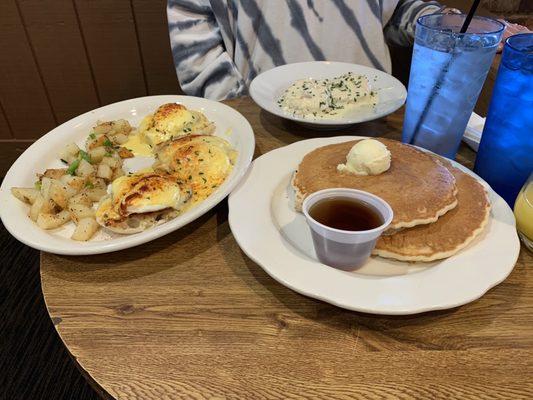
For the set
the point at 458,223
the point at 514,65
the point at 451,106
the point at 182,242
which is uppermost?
the point at 514,65

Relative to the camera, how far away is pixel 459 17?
4.21 feet

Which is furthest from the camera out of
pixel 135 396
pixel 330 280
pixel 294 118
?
pixel 294 118

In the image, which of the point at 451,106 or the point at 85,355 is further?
the point at 451,106

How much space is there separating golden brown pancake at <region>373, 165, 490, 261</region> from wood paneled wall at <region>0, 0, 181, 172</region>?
2.57 metres

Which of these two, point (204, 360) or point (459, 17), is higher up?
point (459, 17)

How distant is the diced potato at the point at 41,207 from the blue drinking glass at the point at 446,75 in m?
1.17

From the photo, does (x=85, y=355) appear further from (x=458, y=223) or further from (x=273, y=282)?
(x=458, y=223)

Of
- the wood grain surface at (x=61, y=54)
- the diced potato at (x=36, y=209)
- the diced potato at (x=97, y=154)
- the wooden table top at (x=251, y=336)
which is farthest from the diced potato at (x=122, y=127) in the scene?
the wood grain surface at (x=61, y=54)

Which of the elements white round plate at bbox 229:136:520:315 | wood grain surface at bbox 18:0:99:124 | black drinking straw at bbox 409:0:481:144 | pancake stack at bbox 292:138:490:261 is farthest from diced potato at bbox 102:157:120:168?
wood grain surface at bbox 18:0:99:124

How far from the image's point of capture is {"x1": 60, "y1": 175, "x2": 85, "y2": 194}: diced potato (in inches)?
51.1

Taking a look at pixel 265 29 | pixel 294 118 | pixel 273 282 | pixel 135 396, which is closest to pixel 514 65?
pixel 294 118

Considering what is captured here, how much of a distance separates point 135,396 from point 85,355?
16cm

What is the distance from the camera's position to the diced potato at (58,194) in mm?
1194

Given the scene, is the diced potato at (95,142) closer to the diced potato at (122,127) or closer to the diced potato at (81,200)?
the diced potato at (122,127)
